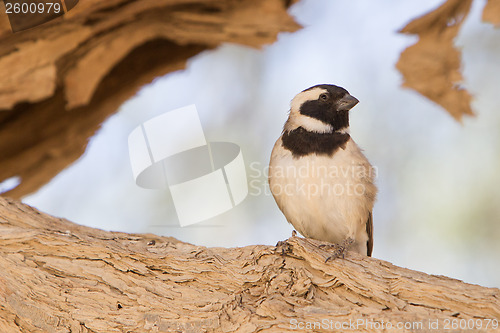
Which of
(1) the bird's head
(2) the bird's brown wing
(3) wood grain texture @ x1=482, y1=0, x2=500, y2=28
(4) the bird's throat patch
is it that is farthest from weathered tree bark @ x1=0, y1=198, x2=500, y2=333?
(3) wood grain texture @ x1=482, y1=0, x2=500, y2=28

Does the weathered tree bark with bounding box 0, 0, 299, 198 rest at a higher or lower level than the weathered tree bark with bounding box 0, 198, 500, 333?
higher

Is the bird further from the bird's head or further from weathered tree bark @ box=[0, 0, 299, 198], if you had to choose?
weathered tree bark @ box=[0, 0, 299, 198]

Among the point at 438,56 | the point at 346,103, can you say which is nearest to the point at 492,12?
the point at 438,56

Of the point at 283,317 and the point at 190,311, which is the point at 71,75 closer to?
the point at 190,311

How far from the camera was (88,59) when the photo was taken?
14.8 feet

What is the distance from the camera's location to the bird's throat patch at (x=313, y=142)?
13.9ft

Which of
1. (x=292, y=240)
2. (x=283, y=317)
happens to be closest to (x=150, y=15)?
(x=292, y=240)

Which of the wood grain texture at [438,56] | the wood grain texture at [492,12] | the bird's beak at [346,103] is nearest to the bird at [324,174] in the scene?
the bird's beak at [346,103]

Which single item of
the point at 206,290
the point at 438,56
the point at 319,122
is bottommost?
the point at 206,290

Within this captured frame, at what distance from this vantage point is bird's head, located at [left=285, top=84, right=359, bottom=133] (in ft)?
14.6

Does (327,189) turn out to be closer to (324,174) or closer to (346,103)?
(324,174)

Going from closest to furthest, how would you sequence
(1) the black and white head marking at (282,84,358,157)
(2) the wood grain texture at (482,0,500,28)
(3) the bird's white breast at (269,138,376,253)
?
(3) the bird's white breast at (269,138,376,253) → (1) the black and white head marking at (282,84,358,157) → (2) the wood grain texture at (482,0,500,28)

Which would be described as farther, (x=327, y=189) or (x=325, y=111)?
(x=325, y=111)

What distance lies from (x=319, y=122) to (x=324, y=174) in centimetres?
52
